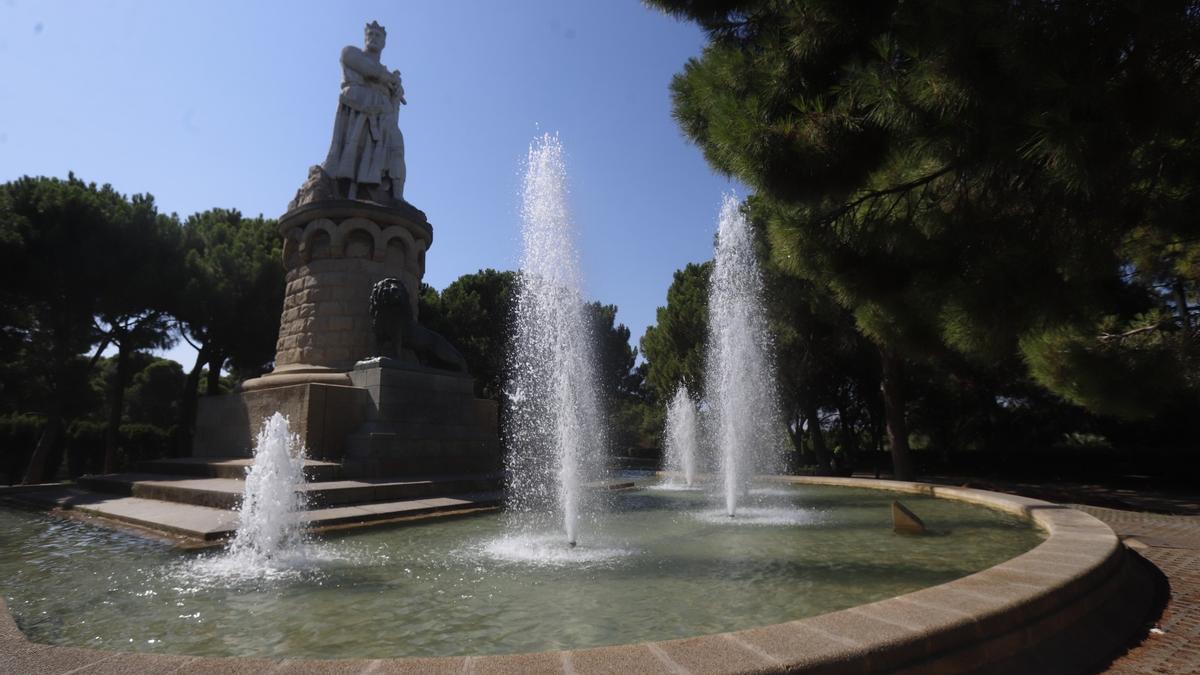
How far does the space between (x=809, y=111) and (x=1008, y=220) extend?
2075 millimetres

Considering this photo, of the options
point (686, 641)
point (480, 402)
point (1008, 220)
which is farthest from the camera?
point (480, 402)

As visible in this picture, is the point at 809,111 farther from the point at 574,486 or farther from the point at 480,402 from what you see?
the point at 480,402

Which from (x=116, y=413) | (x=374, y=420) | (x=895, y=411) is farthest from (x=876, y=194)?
(x=116, y=413)

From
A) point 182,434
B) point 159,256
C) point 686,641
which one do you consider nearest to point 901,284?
point 686,641

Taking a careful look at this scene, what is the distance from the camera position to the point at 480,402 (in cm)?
1259

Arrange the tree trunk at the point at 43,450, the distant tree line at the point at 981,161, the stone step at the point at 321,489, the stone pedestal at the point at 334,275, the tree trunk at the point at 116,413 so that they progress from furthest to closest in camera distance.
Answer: the tree trunk at the point at 116,413 < the tree trunk at the point at 43,450 < the stone pedestal at the point at 334,275 < the stone step at the point at 321,489 < the distant tree line at the point at 981,161

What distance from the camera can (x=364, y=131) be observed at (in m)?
13.7

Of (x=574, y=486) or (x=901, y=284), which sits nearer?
(x=901, y=284)

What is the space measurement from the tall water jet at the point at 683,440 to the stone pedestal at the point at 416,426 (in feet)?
18.0

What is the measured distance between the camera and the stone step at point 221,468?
9.06m

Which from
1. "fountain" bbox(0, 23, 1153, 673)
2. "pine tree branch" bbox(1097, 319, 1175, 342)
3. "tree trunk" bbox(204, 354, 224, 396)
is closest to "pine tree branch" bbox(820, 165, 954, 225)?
"pine tree branch" bbox(1097, 319, 1175, 342)

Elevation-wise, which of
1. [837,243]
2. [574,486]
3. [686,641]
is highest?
[837,243]

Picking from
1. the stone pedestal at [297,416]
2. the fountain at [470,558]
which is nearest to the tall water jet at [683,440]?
the fountain at [470,558]

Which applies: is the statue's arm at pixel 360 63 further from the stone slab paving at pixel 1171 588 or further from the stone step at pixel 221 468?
the stone slab paving at pixel 1171 588
